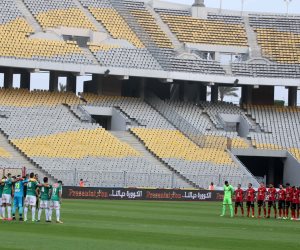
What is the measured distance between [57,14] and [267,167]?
19545mm

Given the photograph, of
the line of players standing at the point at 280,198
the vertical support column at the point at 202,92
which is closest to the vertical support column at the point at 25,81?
the vertical support column at the point at 202,92

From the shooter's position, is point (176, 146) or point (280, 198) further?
point (176, 146)

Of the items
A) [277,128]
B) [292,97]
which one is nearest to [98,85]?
[277,128]

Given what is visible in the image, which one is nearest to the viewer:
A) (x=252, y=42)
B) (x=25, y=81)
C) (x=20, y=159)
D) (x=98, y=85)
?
(x=20, y=159)

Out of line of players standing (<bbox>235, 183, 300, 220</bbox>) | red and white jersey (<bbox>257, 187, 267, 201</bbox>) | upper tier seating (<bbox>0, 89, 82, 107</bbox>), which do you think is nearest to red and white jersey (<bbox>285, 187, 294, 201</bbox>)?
line of players standing (<bbox>235, 183, 300, 220</bbox>)

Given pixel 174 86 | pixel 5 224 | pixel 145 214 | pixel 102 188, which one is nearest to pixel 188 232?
pixel 5 224

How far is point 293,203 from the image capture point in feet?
151

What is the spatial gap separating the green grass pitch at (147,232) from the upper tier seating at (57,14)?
34.0 metres

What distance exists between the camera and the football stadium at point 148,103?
217 ft

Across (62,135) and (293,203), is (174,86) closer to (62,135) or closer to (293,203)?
(62,135)

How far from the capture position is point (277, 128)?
8138 cm

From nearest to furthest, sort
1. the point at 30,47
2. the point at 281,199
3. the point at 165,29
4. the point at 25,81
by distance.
Result: the point at 281,199, the point at 30,47, the point at 25,81, the point at 165,29

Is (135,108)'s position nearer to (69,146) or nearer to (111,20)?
(111,20)

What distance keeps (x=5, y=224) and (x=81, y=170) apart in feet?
101
